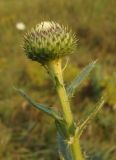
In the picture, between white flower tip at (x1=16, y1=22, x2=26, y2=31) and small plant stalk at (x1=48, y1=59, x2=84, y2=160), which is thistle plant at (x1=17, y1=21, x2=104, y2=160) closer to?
small plant stalk at (x1=48, y1=59, x2=84, y2=160)

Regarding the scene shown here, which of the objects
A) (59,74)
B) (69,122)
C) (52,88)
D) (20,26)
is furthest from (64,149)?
A: (20,26)

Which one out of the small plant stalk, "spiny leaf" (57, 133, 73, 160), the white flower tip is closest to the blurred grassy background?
the white flower tip

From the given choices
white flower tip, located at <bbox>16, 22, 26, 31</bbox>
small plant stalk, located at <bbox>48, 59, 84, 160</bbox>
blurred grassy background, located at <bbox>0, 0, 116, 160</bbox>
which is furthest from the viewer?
white flower tip, located at <bbox>16, 22, 26, 31</bbox>

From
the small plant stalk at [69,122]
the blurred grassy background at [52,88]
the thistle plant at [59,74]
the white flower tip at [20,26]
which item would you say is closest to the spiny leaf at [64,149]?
the thistle plant at [59,74]

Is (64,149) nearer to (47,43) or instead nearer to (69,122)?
(69,122)

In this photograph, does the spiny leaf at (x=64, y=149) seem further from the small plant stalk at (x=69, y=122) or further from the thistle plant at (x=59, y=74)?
the small plant stalk at (x=69, y=122)

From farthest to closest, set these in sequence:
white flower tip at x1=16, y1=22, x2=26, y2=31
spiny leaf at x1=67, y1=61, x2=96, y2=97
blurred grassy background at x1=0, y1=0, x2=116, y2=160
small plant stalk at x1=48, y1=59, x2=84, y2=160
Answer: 1. white flower tip at x1=16, y1=22, x2=26, y2=31
2. blurred grassy background at x1=0, y1=0, x2=116, y2=160
3. spiny leaf at x1=67, y1=61, x2=96, y2=97
4. small plant stalk at x1=48, y1=59, x2=84, y2=160

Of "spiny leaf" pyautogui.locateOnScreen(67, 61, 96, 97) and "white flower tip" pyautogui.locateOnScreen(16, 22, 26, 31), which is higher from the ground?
"white flower tip" pyautogui.locateOnScreen(16, 22, 26, 31)

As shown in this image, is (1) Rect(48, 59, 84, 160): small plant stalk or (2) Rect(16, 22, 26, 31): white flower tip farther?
(2) Rect(16, 22, 26, 31): white flower tip
